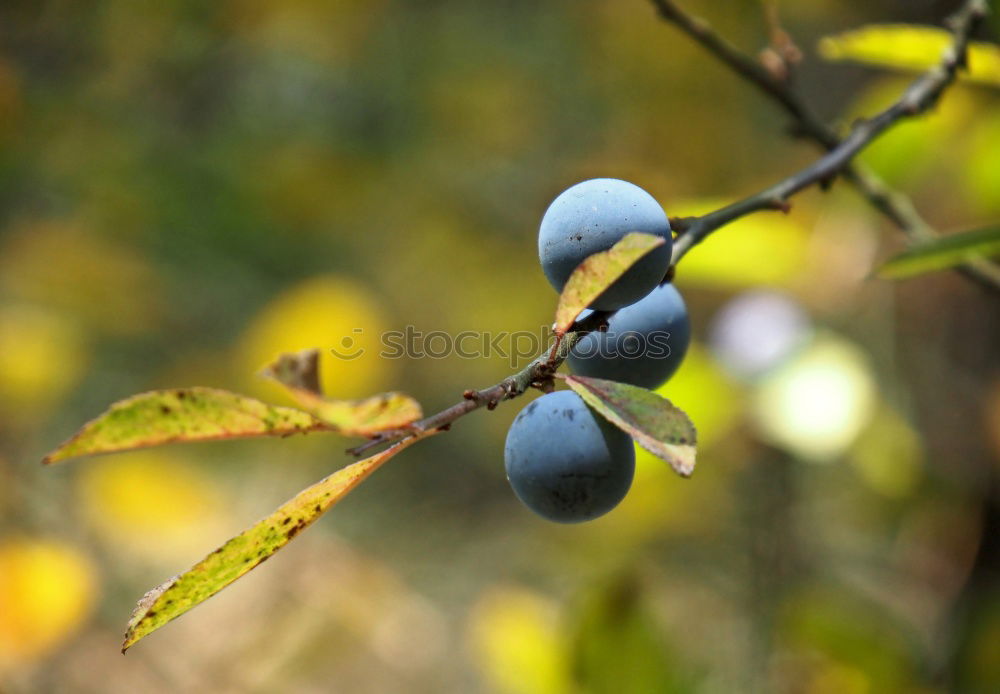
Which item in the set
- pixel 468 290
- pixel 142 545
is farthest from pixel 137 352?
pixel 468 290

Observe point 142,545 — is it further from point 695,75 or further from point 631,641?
point 695,75

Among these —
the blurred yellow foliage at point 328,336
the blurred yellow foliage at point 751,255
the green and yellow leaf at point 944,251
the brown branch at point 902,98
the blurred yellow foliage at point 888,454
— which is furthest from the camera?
the blurred yellow foliage at point 328,336

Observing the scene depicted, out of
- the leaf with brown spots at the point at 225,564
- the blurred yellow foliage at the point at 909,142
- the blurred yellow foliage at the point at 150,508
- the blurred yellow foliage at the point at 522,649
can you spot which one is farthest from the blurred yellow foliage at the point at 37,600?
the blurred yellow foliage at the point at 909,142

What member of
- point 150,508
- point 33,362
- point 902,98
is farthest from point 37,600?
point 902,98

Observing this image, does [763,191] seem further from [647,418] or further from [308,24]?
[308,24]

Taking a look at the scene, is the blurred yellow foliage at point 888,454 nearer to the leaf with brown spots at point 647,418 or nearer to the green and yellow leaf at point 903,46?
the green and yellow leaf at point 903,46
